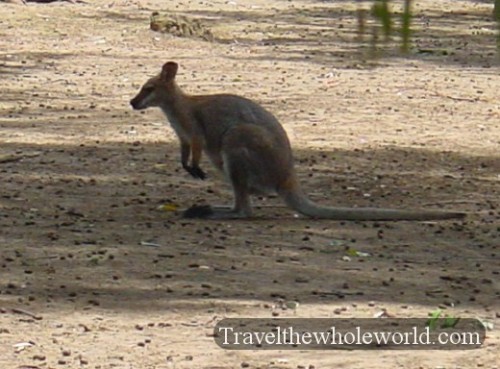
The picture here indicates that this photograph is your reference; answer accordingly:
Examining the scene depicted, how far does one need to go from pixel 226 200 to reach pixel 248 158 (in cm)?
83

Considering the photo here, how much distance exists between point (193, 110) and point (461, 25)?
1148cm

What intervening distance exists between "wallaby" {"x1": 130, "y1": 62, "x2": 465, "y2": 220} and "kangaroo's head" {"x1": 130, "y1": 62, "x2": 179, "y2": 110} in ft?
1.04

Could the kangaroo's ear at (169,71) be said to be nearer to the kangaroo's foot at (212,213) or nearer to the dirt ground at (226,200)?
the dirt ground at (226,200)

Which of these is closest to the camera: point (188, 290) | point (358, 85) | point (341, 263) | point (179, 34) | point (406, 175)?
point (188, 290)

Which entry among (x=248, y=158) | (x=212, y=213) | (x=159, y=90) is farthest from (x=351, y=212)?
(x=159, y=90)

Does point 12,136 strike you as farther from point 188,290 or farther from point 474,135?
point 188,290

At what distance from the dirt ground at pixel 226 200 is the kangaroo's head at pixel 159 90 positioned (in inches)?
21.8

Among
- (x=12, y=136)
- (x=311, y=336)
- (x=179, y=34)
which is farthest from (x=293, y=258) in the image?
(x=179, y=34)

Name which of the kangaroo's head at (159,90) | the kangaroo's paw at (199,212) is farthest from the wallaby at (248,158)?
the kangaroo's head at (159,90)

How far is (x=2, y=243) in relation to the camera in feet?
21.6

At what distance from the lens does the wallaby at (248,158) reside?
7148 millimetres

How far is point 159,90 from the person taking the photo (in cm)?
779

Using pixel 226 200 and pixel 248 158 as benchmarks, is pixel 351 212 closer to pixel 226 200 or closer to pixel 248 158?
pixel 248 158

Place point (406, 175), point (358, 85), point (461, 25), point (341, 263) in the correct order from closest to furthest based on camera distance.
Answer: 1. point (341, 263)
2. point (406, 175)
3. point (358, 85)
4. point (461, 25)
